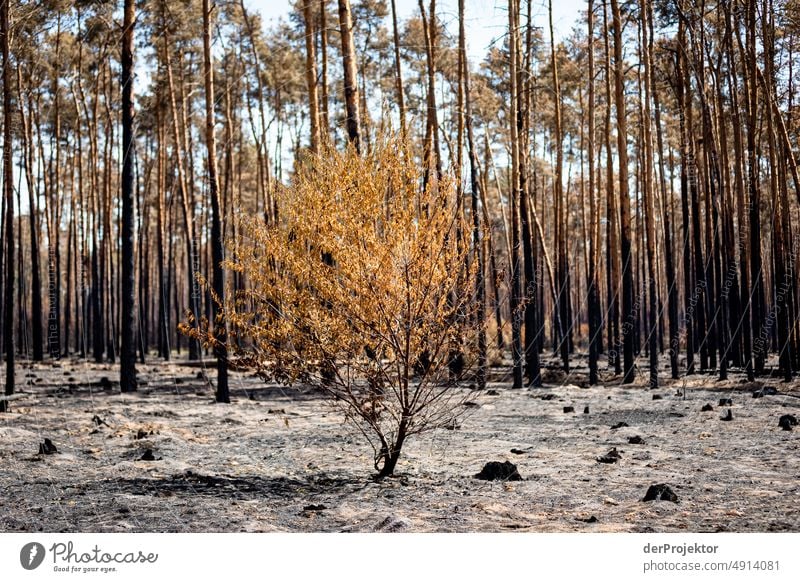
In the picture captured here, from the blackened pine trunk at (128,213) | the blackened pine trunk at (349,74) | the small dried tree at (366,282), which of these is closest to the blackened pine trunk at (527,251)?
the blackened pine trunk at (349,74)

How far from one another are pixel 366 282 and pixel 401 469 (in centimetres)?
206

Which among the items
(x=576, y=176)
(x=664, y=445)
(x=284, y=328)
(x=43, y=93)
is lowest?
(x=664, y=445)

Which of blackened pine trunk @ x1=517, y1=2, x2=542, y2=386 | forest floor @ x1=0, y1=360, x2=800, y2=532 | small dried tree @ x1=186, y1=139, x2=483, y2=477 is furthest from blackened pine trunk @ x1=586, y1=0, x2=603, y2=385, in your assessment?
small dried tree @ x1=186, y1=139, x2=483, y2=477

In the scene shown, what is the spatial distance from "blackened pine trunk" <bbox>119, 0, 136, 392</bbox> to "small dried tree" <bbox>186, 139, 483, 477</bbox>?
7034 mm

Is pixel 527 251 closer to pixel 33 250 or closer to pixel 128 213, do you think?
pixel 128 213

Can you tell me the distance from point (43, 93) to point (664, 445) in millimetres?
22558

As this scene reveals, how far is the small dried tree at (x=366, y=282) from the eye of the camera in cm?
595

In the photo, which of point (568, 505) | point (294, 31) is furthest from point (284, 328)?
point (294, 31)

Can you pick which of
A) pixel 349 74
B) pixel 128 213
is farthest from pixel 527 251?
pixel 128 213

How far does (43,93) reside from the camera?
2378cm

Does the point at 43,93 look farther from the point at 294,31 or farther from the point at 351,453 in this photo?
the point at 351,453

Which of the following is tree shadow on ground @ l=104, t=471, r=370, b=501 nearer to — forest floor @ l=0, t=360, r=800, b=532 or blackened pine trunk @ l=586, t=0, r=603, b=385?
forest floor @ l=0, t=360, r=800, b=532

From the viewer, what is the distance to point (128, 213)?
510 inches

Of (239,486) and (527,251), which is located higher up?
(527,251)
